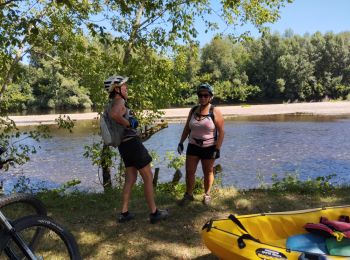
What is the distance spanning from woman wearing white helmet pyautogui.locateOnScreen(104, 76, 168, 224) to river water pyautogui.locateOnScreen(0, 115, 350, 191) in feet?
16.1

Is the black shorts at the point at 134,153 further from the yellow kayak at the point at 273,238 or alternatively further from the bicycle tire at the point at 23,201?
the bicycle tire at the point at 23,201

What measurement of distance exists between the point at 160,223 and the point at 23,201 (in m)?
2.28

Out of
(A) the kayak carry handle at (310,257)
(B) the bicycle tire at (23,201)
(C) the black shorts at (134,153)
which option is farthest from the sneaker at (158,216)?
(A) the kayak carry handle at (310,257)

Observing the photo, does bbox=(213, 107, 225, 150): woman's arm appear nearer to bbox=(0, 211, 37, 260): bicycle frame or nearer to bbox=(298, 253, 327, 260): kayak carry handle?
bbox=(298, 253, 327, 260): kayak carry handle

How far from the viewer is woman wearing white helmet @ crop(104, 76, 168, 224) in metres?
4.88

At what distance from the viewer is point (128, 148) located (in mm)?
5047

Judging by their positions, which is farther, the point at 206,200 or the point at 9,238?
the point at 206,200

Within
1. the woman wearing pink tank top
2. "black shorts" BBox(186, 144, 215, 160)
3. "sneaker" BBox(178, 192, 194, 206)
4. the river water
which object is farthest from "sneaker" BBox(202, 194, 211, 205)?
the river water

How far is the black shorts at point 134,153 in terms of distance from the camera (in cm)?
504

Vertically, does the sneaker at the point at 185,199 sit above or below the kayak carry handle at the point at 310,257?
below

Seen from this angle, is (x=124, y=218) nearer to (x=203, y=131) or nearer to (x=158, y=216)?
(x=158, y=216)

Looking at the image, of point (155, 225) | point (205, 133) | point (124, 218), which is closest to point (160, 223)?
point (155, 225)

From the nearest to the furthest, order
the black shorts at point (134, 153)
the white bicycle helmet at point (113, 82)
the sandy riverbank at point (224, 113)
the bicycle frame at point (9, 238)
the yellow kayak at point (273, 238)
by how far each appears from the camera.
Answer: the bicycle frame at point (9, 238)
the yellow kayak at point (273, 238)
the white bicycle helmet at point (113, 82)
the black shorts at point (134, 153)
the sandy riverbank at point (224, 113)

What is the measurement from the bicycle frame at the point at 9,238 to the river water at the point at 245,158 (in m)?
6.87
